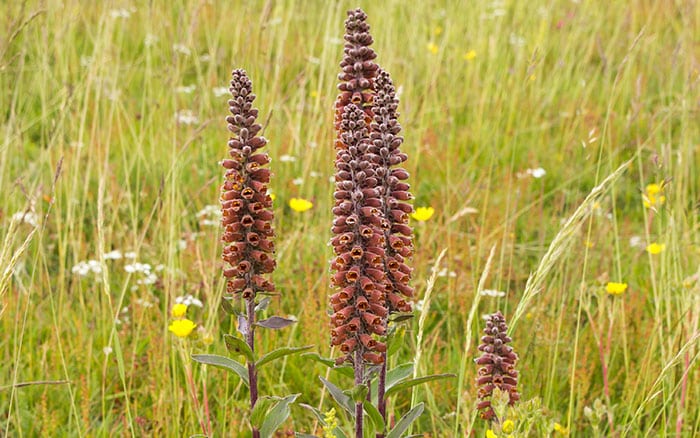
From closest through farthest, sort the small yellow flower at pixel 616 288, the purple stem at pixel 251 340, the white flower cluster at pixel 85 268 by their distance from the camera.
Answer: the purple stem at pixel 251 340
the small yellow flower at pixel 616 288
the white flower cluster at pixel 85 268

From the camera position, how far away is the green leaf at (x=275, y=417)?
6.16 feet

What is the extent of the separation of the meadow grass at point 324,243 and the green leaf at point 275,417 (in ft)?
0.95

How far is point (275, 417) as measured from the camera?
6.23 feet

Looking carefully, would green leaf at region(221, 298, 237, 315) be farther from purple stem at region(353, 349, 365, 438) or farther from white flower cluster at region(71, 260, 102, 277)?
white flower cluster at region(71, 260, 102, 277)

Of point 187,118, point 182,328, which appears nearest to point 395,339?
point 182,328

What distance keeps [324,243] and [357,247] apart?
1913mm

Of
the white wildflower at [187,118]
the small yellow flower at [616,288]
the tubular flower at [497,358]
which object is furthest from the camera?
the white wildflower at [187,118]

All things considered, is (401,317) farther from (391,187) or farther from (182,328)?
(182,328)

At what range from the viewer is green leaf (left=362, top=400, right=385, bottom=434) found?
1755mm

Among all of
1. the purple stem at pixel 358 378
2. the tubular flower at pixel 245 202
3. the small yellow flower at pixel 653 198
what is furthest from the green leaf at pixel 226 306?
the small yellow flower at pixel 653 198

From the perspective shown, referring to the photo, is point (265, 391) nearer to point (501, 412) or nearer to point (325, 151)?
point (501, 412)

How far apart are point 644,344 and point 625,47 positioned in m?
3.73

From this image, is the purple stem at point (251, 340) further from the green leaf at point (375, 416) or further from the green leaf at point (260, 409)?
the green leaf at point (375, 416)

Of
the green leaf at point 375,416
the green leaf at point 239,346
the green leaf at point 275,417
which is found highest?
the green leaf at point 239,346
